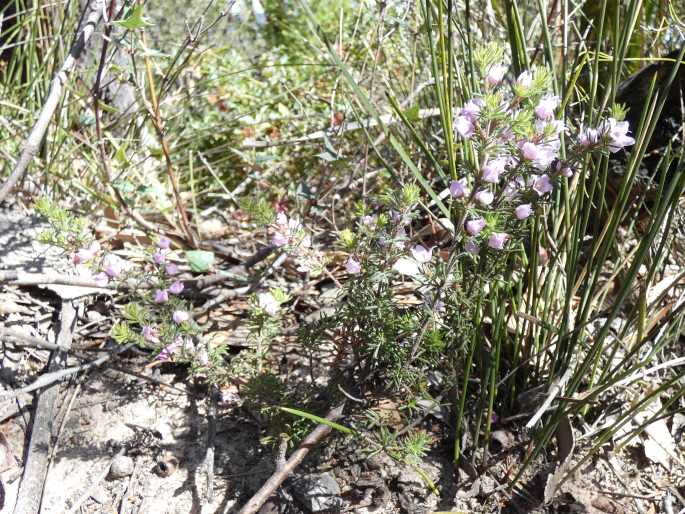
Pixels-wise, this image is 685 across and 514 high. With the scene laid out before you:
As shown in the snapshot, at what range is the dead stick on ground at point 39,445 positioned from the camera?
51.1 inches

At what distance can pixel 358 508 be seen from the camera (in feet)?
4.25

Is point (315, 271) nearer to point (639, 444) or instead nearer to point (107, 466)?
point (107, 466)

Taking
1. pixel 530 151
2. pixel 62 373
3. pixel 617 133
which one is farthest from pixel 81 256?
pixel 617 133

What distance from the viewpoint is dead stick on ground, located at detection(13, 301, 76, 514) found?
130 centimetres

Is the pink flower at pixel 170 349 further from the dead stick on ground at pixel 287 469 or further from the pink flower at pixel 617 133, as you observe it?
the pink flower at pixel 617 133

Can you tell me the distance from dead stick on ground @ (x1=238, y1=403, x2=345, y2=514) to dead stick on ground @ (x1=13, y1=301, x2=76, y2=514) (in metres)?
0.49

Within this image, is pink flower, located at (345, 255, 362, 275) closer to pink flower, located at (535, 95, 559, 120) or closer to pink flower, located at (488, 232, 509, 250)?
pink flower, located at (488, 232, 509, 250)

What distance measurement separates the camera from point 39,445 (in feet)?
4.56

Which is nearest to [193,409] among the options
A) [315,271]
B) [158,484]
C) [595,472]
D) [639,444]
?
[158,484]

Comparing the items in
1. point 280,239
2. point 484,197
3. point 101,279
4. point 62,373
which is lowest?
point 62,373

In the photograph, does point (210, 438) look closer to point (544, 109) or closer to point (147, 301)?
point (147, 301)

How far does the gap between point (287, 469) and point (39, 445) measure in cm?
61

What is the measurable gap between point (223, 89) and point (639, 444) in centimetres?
230

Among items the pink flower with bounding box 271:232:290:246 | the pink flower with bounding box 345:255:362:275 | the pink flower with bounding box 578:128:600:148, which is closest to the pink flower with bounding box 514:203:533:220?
the pink flower with bounding box 578:128:600:148
